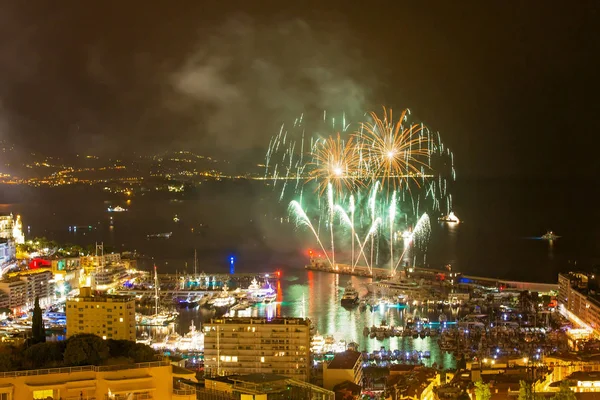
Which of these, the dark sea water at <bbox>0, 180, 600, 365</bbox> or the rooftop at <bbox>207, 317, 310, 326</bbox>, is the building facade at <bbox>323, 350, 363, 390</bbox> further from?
the dark sea water at <bbox>0, 180, 600, 365</bbox>

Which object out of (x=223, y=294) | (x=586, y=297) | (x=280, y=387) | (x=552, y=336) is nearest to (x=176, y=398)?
(x=280, y=387)

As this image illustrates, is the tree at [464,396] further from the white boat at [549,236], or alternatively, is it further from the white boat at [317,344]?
the white boat at [549,236]

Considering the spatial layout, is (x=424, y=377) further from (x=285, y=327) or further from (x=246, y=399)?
(x=246, y=399)

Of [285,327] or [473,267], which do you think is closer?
[285,327]

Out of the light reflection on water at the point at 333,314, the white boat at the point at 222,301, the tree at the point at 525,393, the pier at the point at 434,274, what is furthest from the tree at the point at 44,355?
the pier at the point at 434,274

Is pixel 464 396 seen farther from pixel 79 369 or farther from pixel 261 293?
pixel 261 293
